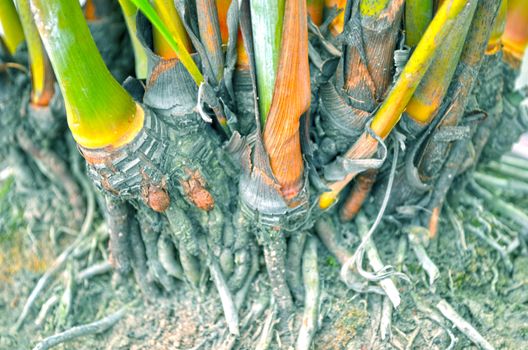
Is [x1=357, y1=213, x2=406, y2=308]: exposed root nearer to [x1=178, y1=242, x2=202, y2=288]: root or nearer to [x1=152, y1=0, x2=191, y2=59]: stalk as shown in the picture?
[x1=178, y1=242, x2=202, y2=288]: root

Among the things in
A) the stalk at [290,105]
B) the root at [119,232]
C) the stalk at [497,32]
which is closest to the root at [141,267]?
the root at [119,232]

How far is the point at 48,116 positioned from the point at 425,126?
57cm

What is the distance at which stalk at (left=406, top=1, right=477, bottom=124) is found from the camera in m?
0.58

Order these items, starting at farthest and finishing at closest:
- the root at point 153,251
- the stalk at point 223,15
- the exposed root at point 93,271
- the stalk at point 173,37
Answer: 1. the exposed root at point 93,271
2. the root at point 153,251
3. the stalk at point 223,15
4. the stalk at point 173,37

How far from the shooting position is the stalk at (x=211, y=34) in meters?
0.63

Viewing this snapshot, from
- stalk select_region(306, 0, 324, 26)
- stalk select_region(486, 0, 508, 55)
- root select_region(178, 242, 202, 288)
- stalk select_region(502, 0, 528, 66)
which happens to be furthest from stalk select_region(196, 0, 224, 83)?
stalk select_region(502, 0, 528, 66)

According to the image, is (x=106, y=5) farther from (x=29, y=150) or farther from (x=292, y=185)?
(x=292, y=185)

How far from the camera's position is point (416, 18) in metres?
0.64

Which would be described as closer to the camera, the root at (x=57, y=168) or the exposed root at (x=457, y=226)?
the exposed root at (x=457, y=226)

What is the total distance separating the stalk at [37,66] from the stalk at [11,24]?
0.17ft

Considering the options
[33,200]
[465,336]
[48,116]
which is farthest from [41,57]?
[465,336]

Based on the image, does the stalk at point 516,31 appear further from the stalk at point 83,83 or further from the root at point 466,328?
the stalk at point 83,83

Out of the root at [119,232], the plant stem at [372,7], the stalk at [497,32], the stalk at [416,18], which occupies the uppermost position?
the plant stem at [372,7]

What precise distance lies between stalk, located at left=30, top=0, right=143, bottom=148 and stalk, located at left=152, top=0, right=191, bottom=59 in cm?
8
